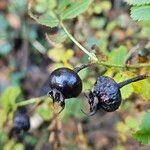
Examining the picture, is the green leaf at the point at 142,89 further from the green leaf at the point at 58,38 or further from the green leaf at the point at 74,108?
the green leaf at the point at 74,108

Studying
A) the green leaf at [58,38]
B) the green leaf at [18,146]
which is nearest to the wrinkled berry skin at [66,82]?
the green leaf at [58,38]

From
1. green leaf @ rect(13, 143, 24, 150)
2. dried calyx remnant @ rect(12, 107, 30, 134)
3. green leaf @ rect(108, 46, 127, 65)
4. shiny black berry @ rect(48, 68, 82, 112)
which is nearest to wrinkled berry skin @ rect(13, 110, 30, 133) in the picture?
dried calyx remnant @ rect(12, 107, 30, 134)

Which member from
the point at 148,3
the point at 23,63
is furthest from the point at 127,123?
the point at 23,63

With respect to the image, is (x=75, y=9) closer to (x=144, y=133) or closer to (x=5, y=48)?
(x=144, y=133)

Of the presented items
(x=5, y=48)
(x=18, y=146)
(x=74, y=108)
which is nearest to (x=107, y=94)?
(x=18, y=146)

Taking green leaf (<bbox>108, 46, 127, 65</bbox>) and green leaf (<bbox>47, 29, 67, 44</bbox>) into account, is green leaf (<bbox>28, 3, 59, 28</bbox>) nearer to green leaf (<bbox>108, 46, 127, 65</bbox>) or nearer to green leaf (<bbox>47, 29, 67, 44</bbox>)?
green leaf (<bbox>47, 29, 67, 44</bbox>)

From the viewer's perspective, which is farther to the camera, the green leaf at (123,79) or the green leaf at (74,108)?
the green leaf at (74,108)
